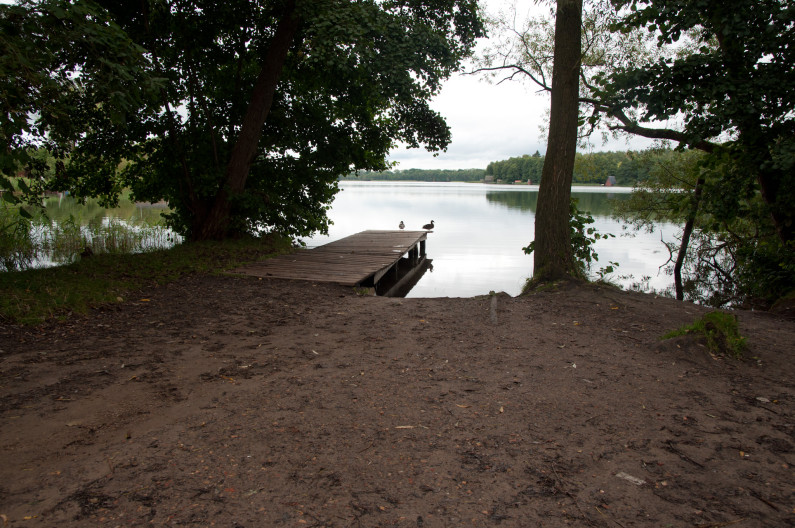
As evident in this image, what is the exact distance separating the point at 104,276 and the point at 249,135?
461 centimetres

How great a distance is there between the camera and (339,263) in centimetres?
1016

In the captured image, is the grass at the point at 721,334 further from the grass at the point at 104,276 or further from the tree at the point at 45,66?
the grass at the point at 104,276

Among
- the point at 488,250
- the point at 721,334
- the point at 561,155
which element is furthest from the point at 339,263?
the point at 488,250

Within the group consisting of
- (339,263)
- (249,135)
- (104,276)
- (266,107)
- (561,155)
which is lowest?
(339,263)

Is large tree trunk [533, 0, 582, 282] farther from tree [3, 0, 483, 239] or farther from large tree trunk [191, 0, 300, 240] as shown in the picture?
large tree trunk [191, 0, 300, 240]

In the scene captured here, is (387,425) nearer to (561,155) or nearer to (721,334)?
(721,334)

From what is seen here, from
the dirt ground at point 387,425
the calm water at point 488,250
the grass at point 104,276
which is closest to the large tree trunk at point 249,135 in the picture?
the grass at point 104,276

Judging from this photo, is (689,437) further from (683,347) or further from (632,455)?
(683,347)

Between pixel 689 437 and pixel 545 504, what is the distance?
1270 millimetres

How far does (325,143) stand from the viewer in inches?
490

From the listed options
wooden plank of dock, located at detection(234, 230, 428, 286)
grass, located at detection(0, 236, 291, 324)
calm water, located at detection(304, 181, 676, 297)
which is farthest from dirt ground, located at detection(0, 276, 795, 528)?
calm water, located at detection(304, 181, 676, 297)

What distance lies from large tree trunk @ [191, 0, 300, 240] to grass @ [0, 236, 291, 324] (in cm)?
58

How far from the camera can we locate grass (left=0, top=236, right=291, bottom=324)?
5410 mm

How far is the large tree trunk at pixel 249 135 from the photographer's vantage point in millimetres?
10258
